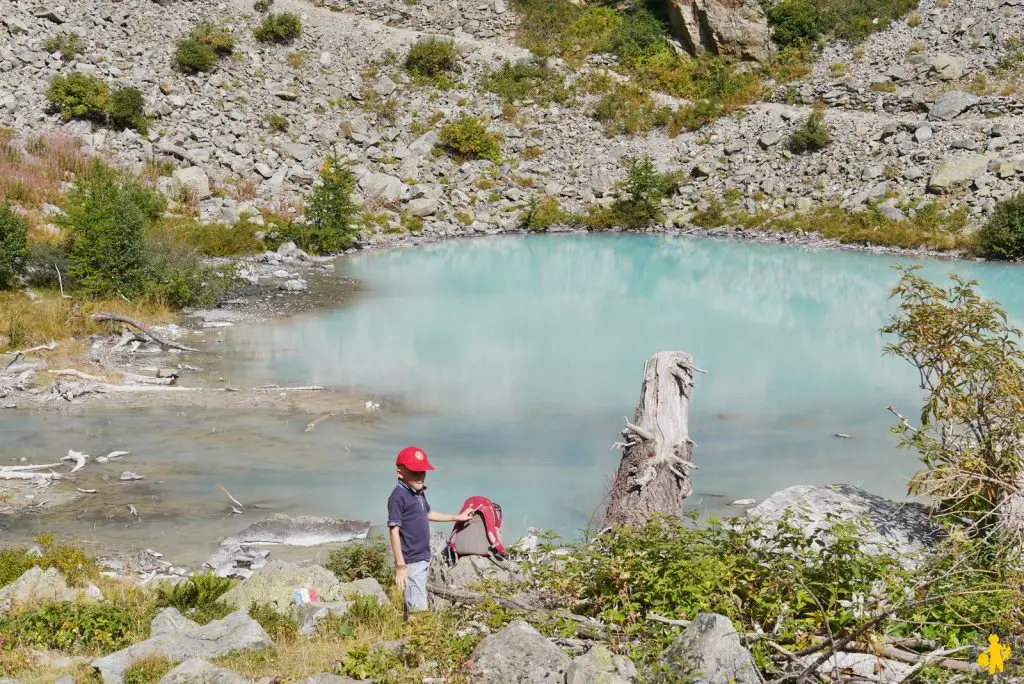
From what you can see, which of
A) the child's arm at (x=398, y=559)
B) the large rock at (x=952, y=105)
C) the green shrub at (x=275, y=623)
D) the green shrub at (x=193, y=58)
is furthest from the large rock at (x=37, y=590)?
the large rock at (x=952, y=105)

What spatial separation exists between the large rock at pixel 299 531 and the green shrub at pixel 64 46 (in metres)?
30.2

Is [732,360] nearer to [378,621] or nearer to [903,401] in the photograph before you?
[903,401]

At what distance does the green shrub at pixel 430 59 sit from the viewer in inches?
1522

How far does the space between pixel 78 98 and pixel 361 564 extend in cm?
2872

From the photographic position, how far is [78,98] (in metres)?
31.0

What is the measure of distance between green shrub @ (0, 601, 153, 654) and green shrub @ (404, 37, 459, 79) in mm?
34750

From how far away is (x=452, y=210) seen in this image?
33094mm

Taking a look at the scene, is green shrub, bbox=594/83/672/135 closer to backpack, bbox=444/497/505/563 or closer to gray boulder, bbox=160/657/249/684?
backpack, bbox=444/497/505/563

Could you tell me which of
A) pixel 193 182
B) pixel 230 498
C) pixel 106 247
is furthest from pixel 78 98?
pixel 230 498

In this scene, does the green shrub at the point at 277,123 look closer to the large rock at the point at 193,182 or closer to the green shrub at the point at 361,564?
the large rock at the point at 193,182

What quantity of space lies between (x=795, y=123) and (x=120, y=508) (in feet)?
104

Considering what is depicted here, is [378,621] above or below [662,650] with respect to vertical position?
below

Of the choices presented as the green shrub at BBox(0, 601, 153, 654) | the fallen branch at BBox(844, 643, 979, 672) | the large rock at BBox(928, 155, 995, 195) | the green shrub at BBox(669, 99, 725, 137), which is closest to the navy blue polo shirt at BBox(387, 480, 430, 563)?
Result: the green shrub at BBox(0, 601, 153, 654)

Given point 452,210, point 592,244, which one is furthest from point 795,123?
point 452,210
